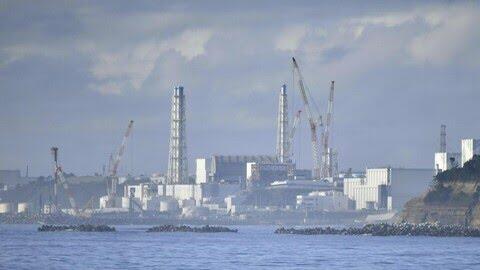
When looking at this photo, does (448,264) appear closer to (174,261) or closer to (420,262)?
(420,262)

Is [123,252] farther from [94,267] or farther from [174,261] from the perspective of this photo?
[94,267]

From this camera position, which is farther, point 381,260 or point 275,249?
point 275,249

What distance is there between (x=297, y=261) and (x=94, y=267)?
22.1 metres

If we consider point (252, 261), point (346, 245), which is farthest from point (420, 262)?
point (346, 245)

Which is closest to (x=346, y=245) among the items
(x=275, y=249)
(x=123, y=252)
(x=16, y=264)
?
(x=275, y=249)

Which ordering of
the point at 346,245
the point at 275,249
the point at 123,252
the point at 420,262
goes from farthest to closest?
1. the point at 346,245
2. the point at 275,249
3. the point at 123,252
4. the point at 420,262

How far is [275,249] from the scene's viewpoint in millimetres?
182750

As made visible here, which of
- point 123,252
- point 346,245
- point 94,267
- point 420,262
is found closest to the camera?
point 94,267

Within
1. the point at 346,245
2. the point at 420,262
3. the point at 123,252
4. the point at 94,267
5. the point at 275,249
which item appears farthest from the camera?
the point at 346,245

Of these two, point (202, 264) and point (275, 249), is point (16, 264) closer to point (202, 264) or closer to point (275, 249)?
point (202, 264)

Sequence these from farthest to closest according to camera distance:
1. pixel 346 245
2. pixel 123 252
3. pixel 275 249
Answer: pixel 346 245
pixel 275 249
pixel 123 252

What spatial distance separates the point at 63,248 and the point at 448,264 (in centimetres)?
5150

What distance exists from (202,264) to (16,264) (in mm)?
16985

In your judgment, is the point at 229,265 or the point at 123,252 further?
the point at 123,252
